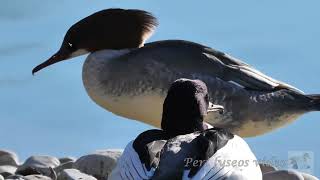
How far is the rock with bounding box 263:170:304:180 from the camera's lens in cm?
Answer: 927

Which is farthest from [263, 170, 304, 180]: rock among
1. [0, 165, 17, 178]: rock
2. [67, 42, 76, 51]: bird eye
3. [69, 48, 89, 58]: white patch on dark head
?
[67, 42, 76, 51]: bird eye

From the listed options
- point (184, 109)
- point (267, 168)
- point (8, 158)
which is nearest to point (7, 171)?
point (8, 158)

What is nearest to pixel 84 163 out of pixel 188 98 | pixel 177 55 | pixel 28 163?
pixel 28 163

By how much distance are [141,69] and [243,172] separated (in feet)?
17.2

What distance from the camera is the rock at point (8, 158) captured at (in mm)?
12766

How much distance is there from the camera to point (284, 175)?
9359 mm

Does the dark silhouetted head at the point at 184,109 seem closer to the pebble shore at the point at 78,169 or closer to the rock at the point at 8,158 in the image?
the pebble shore at the point at 78,169

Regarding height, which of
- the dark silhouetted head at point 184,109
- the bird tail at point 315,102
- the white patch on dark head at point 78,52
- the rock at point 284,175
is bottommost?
the rock at point 284,175

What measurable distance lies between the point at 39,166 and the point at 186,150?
568cm

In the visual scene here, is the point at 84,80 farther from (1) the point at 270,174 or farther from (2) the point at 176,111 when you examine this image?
(2) the point at 176,111

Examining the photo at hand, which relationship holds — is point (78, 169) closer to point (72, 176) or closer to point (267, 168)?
point (72, 176)

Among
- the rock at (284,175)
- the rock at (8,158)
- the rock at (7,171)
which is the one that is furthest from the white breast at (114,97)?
the rock at (284,175)

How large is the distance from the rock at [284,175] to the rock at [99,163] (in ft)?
6.92

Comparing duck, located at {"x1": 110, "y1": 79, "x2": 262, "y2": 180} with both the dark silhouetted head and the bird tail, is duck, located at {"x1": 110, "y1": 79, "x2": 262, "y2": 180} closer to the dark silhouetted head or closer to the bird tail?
the dark silhouetted head
